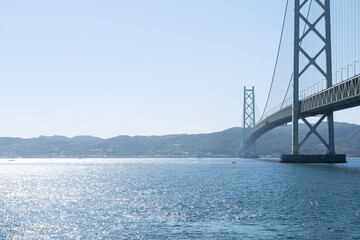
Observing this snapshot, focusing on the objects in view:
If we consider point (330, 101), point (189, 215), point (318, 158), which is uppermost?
point (330, 101)

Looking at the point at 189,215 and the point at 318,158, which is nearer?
the point at 189,215

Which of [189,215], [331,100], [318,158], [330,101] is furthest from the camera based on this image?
[318,158]

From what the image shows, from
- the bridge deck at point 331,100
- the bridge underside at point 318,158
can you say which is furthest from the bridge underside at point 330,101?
the bridge underside at point 318,158

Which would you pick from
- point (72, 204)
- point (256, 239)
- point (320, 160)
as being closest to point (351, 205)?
point (256, 239)

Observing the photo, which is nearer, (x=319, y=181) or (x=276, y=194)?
(x=276, y=194)

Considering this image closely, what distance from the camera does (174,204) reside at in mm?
27812

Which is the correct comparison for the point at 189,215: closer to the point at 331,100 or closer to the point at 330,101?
the point at 331,100

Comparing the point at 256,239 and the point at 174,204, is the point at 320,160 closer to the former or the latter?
the point at 174,204

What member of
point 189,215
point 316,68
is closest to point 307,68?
point 316,68

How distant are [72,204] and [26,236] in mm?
10454

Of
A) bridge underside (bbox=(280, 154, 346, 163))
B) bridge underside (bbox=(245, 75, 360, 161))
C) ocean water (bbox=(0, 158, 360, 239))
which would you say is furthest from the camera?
bridge underside (bbox=(280, 154, 346, 163))

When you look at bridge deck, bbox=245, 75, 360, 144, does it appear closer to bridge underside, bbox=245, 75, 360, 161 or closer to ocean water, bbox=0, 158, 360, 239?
bridge underside, bbox=245, 75, 360, 161

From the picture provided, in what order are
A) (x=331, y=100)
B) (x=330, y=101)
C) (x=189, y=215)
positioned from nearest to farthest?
1. (x=189, y=215)
2. (x=331, y=100)
3. (x=330, y=101)

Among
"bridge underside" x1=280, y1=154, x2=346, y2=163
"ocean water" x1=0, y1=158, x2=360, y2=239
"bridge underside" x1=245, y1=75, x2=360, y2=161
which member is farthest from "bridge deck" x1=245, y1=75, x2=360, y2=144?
"ocean water" x1=0, y1=158, x2=360, y2=239
